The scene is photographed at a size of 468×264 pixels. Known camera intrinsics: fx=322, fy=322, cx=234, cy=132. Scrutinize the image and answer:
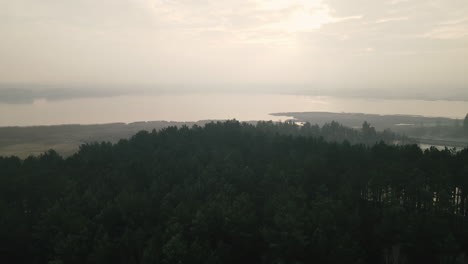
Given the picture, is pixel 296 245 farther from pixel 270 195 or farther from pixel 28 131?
pixel 28 131

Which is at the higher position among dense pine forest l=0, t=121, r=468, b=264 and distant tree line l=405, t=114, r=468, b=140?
distant tree line l=405, t=114, r=468, b=140

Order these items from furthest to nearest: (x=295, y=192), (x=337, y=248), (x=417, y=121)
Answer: (x=417, y=121) → (x=295, y=192) → (x=337, y=248)

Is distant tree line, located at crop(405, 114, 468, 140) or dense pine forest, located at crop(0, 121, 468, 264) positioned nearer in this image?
dense pine forest, located at crop(0, 121, 468, 264)

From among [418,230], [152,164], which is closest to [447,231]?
[418,230]

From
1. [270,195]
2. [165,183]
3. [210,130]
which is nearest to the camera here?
[270,195]

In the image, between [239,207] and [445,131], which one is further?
[445,131]

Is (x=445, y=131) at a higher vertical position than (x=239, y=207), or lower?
higher

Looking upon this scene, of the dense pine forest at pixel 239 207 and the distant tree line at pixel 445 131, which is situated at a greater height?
the distant tree line at pixel 445 131

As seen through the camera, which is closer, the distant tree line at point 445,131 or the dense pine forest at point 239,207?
the dense pine forest at point 239,207
